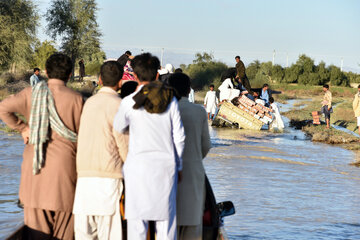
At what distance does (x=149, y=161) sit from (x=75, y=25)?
57.5 meters

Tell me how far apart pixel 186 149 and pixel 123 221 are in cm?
80

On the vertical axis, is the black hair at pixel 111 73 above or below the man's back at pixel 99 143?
above

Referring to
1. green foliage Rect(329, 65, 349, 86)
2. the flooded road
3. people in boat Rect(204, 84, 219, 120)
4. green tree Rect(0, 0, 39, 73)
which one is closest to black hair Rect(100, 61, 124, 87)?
the flooded road

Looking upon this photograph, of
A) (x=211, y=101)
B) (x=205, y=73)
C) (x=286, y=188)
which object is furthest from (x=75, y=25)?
(x=286, y=188)

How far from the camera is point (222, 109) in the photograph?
24172mm

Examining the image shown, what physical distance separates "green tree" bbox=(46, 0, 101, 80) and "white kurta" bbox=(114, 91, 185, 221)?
56776 mm

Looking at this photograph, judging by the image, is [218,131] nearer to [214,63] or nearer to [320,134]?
[320,134]

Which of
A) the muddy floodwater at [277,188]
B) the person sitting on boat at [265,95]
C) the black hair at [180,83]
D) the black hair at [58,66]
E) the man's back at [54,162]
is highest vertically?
the black hair at [58,66]

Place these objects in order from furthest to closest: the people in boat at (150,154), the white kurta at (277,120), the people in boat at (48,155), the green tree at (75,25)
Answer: the green tree at (75,25) → the white kurta at (277,120) → the people in boat at (48,155) → the people in boat at (150,154)

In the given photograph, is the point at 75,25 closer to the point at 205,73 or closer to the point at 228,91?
the point at 205,73

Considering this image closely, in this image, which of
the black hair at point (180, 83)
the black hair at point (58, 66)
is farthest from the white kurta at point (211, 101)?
the black hair at point (58, 66)

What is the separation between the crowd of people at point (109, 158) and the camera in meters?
4.88

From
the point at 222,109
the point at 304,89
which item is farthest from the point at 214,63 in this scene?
the point at 222,109

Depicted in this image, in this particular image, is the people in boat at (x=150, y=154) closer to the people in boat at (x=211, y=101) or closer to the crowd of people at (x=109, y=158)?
the crowd of people at (x=109, y=158)
